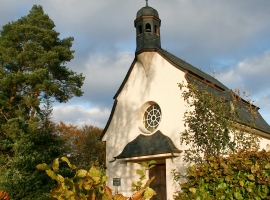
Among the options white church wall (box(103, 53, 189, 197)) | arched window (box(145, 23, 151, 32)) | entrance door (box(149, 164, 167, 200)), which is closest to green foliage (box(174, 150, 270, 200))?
white church wall (box(103, 53, 189, 197))

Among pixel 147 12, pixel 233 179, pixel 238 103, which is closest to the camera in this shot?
pixel 233 179

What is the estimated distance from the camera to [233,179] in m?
4.83

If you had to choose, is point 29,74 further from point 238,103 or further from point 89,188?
point 89,188

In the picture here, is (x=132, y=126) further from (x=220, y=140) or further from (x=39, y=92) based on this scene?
(x=220, y=140)

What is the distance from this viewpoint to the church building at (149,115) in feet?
48.3

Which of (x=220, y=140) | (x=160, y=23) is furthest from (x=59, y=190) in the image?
(x=160, y=23)

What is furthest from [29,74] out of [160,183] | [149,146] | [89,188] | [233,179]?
[89,188]

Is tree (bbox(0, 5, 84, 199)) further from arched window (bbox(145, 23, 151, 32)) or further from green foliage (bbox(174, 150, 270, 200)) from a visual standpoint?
green foliage (bbox(174, 150, 270, 200))

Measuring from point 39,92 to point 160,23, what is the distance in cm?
971

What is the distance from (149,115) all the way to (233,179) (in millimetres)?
12077

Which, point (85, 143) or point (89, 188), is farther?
point (85, 143)

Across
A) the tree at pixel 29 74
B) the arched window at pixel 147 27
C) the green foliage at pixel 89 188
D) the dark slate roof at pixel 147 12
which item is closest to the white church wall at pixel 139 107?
the arched window at pixel 147 27

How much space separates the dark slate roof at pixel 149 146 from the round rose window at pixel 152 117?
853 mm

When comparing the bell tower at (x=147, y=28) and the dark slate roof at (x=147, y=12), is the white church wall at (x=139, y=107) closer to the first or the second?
the bell tower at (x=147, y=28)
